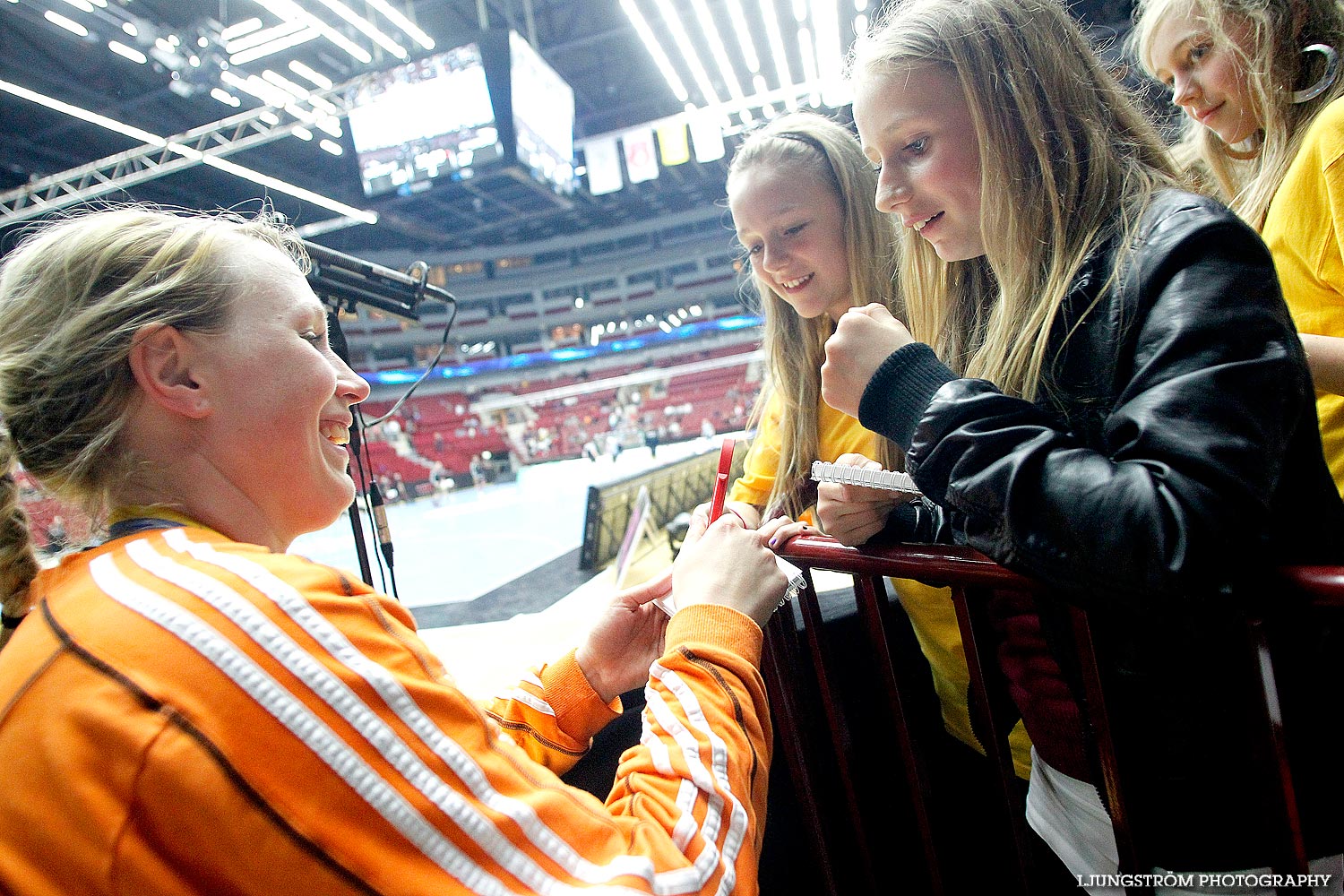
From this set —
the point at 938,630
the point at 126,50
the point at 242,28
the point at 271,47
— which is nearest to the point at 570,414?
the point at 271,47

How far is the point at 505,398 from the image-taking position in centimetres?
2669

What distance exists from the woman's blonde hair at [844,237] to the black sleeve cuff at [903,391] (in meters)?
0.71

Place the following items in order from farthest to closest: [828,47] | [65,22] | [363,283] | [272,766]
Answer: [828,47] → [65,22] → [363,283] → [272,766]

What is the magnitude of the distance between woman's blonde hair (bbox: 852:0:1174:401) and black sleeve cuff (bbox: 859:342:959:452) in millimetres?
137

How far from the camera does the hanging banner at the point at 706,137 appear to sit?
10.7m

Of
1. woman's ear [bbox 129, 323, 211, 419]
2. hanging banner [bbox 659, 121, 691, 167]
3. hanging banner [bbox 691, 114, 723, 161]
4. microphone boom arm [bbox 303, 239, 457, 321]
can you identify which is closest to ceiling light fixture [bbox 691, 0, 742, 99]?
hanging banner [bbox 691, 114, 723, 161]

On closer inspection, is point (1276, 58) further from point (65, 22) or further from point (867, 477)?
point (65, 22)

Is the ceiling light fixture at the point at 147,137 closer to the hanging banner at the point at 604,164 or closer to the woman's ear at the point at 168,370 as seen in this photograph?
the hanging banner at the point at 604,164

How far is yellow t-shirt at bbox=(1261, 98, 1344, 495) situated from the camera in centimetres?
102

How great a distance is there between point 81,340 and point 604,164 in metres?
12.3

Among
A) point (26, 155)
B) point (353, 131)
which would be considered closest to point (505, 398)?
point (26, 155)

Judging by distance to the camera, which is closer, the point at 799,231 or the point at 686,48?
the point at 799,231

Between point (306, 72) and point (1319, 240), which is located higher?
point (306, 72)

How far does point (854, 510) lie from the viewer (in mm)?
967
